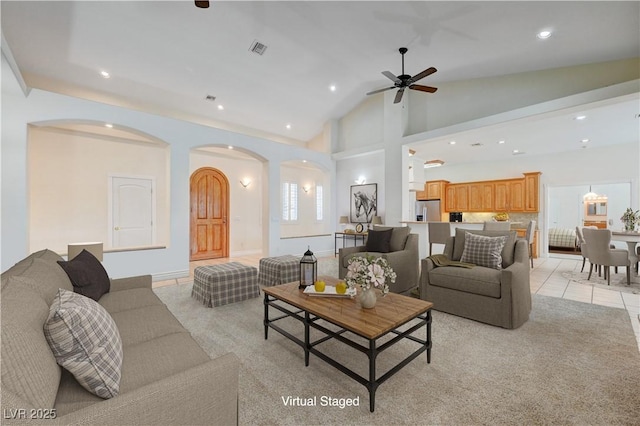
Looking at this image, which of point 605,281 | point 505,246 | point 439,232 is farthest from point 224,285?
point 605,281

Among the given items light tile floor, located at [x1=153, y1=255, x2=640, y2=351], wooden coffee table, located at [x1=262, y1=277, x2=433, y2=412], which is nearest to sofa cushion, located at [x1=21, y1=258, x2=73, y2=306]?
wooden coffee table, located at [x1=262, y1=277, x2=433, y2=412]

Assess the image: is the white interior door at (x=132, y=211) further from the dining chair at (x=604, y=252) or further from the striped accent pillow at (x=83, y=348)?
the dining chair at (x=604, y=252)

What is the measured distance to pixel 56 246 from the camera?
5.11 metres

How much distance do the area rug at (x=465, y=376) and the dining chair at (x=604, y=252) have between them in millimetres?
2104

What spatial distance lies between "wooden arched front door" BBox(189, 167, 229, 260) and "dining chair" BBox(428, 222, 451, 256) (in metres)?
5.10

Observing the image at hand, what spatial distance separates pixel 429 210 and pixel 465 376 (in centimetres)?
774

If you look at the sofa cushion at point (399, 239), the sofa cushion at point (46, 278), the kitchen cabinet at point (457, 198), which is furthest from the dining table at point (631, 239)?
the sofa cushion at point (46, 278)

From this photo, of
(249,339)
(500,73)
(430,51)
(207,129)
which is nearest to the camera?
(249,339)

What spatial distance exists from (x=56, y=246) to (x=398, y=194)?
684 centimetres

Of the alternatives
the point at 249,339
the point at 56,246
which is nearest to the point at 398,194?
the point at 249,339

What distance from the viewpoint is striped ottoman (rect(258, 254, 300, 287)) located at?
4023 mm

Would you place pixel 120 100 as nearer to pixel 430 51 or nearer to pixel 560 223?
pixel 430 51

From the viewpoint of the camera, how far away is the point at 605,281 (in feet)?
15.2

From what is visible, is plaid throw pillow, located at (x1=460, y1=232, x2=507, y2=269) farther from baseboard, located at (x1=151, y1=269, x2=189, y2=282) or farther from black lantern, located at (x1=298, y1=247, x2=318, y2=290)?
baseboard, located at (x1=151, y1=269, x2=189, y2=282)
